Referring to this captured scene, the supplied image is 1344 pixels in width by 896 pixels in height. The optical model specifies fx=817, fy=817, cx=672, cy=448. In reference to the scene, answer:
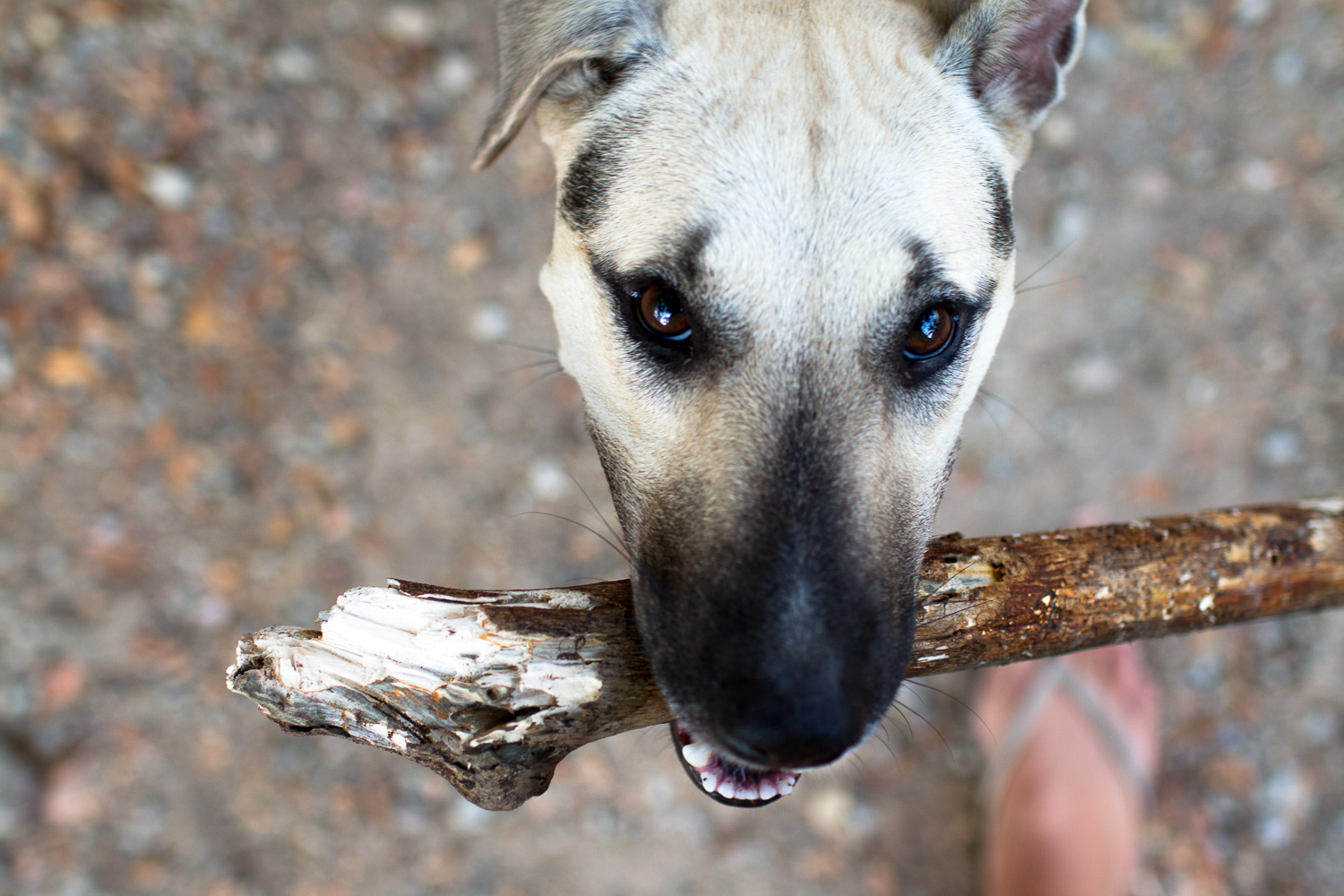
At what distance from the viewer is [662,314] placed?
2223 mm

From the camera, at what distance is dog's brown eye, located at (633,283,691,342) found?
2203 mm

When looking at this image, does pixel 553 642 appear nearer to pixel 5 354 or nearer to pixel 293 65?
pixel 293 65

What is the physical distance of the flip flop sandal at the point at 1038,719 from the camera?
4621 millimetres

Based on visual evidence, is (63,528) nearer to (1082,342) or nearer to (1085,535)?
(1085,535)

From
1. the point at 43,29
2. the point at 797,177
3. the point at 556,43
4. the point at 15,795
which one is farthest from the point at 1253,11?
the point at 15,795

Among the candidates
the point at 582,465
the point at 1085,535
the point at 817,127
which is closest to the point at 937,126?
the point at 817,127

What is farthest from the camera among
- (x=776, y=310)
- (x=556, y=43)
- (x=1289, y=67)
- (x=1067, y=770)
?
(x=1067, y=770)

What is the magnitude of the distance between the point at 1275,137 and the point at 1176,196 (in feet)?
2.22

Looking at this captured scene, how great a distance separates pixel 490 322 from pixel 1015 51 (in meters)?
2.95

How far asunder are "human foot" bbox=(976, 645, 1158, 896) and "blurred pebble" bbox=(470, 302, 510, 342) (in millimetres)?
3559

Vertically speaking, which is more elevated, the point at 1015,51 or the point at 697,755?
the point at 1015,51

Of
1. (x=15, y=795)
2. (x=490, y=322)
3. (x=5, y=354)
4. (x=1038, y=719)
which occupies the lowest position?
(x=1038, y=719)

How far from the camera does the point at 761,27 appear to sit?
2455 mm

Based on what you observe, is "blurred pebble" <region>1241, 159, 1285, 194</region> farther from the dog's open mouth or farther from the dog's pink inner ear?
the dog's open mouth
